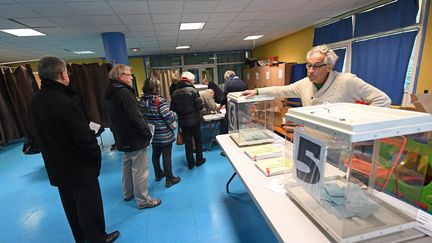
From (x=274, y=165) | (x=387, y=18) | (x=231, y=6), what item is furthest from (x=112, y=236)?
(x=387, y=18)

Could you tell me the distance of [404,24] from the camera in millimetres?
3166

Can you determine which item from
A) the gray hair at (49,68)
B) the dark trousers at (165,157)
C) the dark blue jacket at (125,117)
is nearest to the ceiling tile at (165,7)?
the dark blue jacket at (125,117)

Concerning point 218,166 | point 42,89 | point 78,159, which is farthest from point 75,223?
point 218,166

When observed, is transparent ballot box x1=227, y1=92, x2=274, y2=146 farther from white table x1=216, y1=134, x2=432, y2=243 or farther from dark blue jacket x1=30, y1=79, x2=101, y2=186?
dark blue jacket x1=30, y1=79, x2=101, y2=186

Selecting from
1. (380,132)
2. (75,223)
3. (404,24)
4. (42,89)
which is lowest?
(75,223)

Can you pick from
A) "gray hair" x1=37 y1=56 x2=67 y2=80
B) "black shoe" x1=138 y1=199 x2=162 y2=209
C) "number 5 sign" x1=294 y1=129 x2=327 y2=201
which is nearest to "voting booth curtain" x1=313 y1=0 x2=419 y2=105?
"number 5 sign" x1=294 y1=129 x2=327 y2=201

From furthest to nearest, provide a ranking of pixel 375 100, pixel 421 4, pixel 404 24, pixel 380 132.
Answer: pixel 404 24
pixel 421 4
pixel 375 100
pixel 380 132

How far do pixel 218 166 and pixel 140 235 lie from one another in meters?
1.61

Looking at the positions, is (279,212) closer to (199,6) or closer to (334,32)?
(199,6)

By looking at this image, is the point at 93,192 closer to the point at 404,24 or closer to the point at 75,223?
the point at 75,223

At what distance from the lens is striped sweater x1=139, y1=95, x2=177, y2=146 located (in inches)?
98.7

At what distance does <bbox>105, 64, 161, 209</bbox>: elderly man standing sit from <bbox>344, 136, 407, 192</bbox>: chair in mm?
1817

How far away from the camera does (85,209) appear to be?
1.64 metres

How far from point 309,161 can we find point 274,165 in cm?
49
